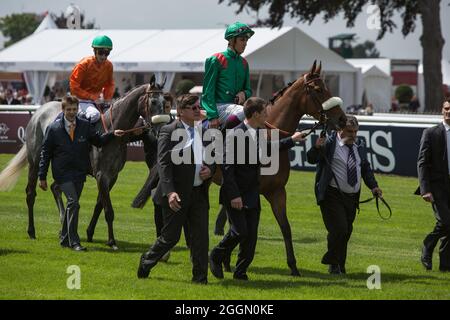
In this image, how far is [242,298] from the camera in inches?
336

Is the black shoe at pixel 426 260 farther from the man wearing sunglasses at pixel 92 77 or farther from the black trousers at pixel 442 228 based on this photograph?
the man wearing sunglasses at pixel 92 77

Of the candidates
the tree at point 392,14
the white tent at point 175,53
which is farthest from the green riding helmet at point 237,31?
the tree at point 392,14

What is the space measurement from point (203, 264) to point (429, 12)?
28.7 metres

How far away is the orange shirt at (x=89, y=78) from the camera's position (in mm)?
12688

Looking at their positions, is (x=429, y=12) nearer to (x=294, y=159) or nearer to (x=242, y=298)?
(x=294, y=159)

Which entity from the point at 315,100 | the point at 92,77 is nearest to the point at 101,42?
the point at 92,77

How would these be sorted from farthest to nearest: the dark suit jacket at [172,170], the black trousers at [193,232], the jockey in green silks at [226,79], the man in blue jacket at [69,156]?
the man in blue jacket at [69,156] < the jockey in green silks at [226,79] < the black trousers at [193,232] < the dark suit jacket at [172,170]

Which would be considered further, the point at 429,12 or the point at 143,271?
the point at 429,12

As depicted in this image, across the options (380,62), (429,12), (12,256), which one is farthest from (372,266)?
(380,62)

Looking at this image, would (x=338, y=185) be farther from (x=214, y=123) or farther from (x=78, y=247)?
(x=78, y=247)

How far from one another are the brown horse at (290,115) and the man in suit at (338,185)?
0.20 meters

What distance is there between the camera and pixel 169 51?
3559 cm
